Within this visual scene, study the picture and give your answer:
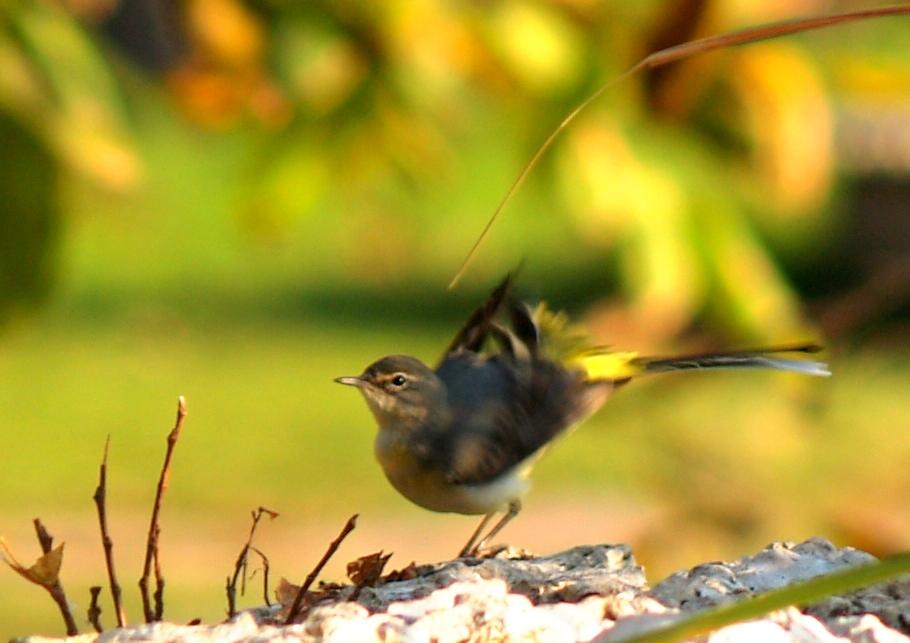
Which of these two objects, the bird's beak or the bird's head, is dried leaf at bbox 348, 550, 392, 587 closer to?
the bird's head

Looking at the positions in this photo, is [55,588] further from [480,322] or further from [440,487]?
[440,487]

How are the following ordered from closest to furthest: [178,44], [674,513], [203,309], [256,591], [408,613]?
[408,613]
[178,44]
[674,513]
[256,591]
[203,309]

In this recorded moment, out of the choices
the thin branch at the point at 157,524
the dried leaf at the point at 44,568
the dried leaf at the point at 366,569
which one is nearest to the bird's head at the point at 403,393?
the dried leaf at the point at 366,569

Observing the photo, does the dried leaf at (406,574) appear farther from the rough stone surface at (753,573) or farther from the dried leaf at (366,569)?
the rough stone surface at (753,573)

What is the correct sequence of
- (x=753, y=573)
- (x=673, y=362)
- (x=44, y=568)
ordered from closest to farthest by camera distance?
(x=44, y=568)
(x=753, y=573)
(x=673, y=362)

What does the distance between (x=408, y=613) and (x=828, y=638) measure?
1.62 feet

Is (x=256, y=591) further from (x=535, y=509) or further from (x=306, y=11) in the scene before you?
(x=306, y=11)

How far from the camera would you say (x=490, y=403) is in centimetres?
411

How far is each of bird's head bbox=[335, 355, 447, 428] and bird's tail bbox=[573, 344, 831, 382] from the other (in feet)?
1.10

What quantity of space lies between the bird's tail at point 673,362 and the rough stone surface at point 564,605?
0.98 meters

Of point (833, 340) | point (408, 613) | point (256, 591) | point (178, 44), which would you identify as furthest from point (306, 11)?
point (256, 591)

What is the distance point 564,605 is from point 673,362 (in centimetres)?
181

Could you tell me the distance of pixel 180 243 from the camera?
65.0ft

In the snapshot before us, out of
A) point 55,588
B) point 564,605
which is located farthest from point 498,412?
point 55,588
